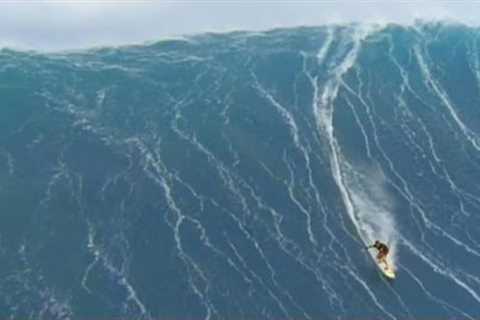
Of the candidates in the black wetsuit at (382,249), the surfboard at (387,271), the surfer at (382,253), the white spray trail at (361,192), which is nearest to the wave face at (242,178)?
the white spray trail at (361,192)

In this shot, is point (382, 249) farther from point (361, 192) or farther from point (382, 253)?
point (361, 192)

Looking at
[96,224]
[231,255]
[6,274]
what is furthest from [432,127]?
[6,274]

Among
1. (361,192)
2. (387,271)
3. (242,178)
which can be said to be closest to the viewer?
(387,271)

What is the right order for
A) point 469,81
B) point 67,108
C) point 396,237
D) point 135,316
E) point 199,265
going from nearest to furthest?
point 135,316 → point 199,265 → point 396,237 → point 67,108 → point 469,81

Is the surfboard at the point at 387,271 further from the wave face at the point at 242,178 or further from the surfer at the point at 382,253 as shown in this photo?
the wave face at the point at 242,178

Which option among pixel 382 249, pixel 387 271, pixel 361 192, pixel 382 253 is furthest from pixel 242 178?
pixel 387 271

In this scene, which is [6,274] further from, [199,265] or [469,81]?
[469,81]
